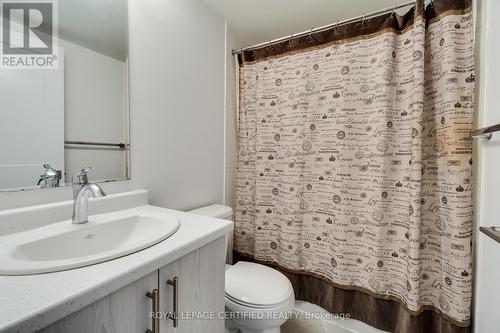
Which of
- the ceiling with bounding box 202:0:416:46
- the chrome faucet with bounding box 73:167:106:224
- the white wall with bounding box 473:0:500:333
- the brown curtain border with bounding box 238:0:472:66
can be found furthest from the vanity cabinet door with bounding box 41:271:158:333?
the ceiling with bounding box 202:0:416:46

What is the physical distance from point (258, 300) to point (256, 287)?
0.10m

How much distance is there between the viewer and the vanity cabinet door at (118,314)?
469mm

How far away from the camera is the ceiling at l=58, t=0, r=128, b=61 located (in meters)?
0.95

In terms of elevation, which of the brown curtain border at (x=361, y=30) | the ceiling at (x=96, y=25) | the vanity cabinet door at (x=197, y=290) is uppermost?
the brown curtain border at (x=361, y=30)

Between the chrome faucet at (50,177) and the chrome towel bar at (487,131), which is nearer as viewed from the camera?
the chrome towel bar at (487,131)

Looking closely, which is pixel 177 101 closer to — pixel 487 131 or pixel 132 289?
pixel 132 289

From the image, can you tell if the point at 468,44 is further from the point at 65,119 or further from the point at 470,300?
the point at 65,119

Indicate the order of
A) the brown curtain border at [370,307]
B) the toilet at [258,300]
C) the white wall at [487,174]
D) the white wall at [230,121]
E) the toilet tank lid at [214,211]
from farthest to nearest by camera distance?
the white wall at [230,121] < the toilet tank lid at [214,211] < the brown curtain border at [370,307] < the toilet at [258,300] < the white wall at [487,174]

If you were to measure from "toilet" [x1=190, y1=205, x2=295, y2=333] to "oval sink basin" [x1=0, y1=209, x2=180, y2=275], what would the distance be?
57cm

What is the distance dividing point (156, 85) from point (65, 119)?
0.47m

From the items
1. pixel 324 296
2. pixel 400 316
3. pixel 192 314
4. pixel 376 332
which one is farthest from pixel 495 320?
pixel 192 314

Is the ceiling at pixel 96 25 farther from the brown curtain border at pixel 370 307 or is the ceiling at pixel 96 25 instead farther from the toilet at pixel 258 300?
the brown curtain border at pixel 370 307

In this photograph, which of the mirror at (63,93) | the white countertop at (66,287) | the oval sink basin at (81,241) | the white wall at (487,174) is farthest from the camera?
the white wall at (487,174)

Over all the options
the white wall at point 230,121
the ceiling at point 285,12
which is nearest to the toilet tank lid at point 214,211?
the white wall at point 230,121
